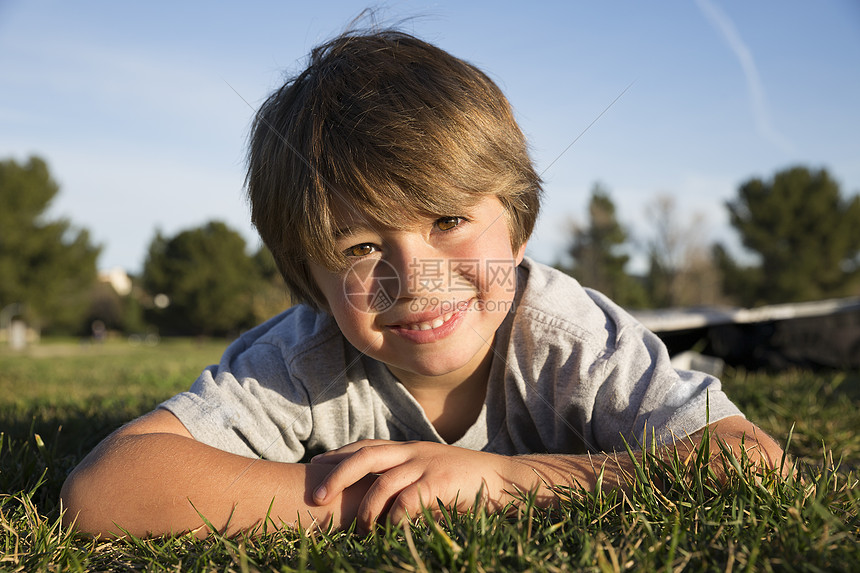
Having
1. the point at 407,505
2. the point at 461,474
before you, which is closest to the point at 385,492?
the point at 407,505

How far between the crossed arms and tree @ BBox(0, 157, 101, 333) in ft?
118

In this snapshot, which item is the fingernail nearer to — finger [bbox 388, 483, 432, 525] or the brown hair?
finger [bbox 388, 483, 432, 525]

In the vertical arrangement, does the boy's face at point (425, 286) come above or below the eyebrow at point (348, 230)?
below

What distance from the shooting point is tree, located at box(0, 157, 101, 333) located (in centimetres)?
3098

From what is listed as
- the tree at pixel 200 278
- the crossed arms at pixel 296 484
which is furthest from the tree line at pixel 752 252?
the crossed arms at pixel 296 484

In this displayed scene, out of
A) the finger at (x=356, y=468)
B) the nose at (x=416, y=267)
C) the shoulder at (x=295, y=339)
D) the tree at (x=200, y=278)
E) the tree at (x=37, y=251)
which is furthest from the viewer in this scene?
the tree at (x=200, y=278)

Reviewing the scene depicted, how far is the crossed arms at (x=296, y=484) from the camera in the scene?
1324 mm

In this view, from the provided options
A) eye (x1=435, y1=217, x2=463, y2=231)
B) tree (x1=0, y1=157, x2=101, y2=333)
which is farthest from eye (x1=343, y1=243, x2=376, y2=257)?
tree (x1=0, y1=157, x2=101, y2=333)

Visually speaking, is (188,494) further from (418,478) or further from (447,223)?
(447,223)

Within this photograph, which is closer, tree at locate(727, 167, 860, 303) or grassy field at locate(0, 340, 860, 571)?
grassy field at locate(0, 340, 860, 571)

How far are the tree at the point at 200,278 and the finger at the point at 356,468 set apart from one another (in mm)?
37759

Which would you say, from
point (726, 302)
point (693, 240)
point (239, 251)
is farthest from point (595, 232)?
point (239, 251)

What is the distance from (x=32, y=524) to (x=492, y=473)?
1.04 metres

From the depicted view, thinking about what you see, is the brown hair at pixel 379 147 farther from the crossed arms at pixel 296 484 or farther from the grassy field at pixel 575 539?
the grassy field at pixel 575 539
